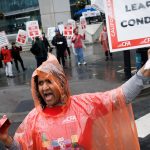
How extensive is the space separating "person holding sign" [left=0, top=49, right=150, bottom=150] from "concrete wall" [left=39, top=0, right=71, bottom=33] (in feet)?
88.0

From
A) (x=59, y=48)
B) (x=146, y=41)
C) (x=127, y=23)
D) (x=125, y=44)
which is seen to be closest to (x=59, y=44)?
(x=59, y=48)

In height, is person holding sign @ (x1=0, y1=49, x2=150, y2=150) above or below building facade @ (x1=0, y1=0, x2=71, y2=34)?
below

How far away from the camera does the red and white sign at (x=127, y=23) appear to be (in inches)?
219

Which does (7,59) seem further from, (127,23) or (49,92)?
(49,92)

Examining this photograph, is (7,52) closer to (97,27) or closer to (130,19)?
Answer: (130,19)

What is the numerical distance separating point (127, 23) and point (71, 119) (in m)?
3.24

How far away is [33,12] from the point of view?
62.7 metres

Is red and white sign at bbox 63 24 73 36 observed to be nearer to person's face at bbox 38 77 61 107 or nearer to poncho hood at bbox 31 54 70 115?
poncho hood at bbox 31 54 70 115

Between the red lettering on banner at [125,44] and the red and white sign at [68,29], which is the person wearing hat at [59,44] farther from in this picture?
the red lettering on banner at [125,44]

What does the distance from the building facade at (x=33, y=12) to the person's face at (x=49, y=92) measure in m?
26.9

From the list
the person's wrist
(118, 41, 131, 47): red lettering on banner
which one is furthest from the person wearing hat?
the person's wrist

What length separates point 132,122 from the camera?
2.98 meters

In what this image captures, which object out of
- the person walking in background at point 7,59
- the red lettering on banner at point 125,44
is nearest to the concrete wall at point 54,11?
the person walking in background at point 7,59

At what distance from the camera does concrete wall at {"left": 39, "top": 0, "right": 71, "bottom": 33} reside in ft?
96.3
